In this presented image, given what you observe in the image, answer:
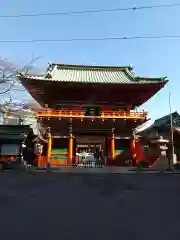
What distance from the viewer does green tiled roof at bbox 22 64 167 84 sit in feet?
102

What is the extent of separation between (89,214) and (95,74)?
1149 inches

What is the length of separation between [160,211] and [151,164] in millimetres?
21260

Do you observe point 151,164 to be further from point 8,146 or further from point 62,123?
point 8,146

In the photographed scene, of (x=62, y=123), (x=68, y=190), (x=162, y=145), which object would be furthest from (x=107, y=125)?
(x=68, y=190)

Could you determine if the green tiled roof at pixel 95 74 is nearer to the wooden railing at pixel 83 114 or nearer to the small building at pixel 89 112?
the small building at pixel 89 112

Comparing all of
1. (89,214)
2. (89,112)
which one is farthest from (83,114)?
(89,214)

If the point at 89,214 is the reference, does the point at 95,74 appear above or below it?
above

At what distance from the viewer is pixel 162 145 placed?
83.3ft

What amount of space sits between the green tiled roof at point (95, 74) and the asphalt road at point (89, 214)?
22.3 metres

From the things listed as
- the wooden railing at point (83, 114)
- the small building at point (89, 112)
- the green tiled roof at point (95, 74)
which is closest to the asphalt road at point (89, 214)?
the wooden railing at point (83, 114)

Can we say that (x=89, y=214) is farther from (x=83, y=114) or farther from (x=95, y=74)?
(x=95, y=74)

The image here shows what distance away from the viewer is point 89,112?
29.9 metres

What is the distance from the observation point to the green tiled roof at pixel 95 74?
102 feet

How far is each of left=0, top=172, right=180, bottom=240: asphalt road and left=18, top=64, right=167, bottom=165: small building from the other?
19.1 meters
